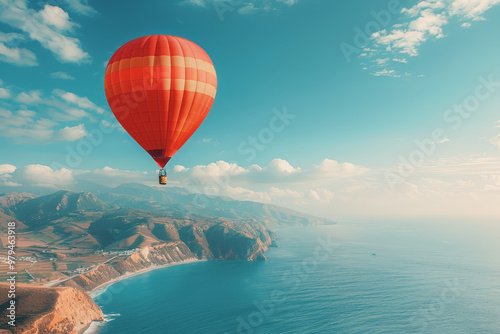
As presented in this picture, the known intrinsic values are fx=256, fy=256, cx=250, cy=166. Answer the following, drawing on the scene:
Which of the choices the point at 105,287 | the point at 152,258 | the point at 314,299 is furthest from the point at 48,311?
the point at 152,258

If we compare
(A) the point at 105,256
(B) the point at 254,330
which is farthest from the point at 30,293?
(A) the point at 105,256

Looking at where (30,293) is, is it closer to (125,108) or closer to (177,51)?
(125,108)

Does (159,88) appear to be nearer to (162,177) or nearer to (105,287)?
(162,177)

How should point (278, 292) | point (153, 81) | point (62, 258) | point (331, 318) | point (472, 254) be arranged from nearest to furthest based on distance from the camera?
point (153, 81) < point (331, 318) < point (278, 292) < point (62, 258) < point (472, 254)

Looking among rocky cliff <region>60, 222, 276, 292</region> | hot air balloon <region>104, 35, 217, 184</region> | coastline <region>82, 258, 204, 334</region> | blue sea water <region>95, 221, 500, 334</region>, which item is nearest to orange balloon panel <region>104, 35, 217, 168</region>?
hot air balloon <region>104, 35, 217, 184</region>

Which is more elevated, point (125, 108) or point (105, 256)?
point (125, 108)

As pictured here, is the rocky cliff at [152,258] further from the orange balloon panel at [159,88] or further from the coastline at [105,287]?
the orange balloon panel at [159,88]
